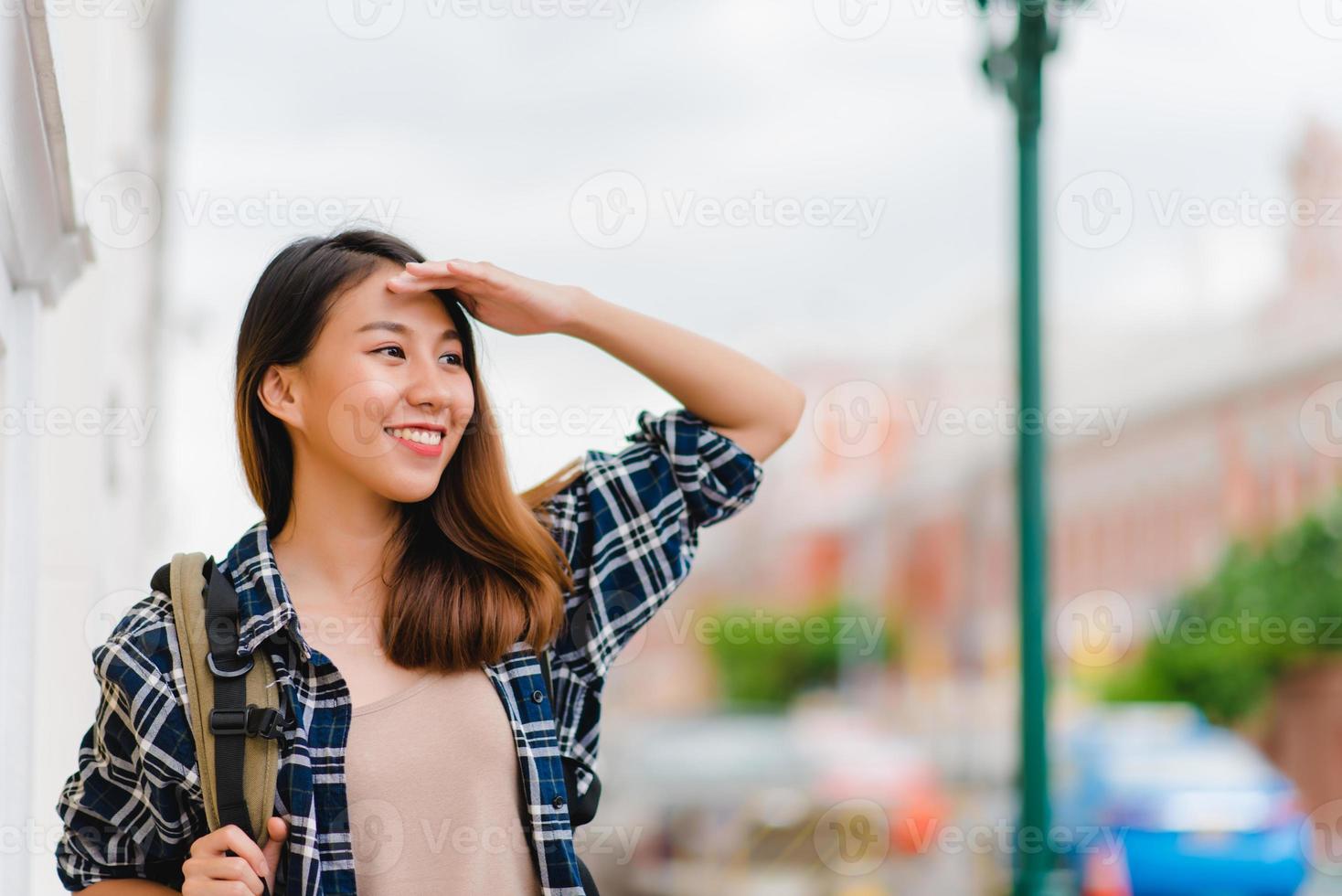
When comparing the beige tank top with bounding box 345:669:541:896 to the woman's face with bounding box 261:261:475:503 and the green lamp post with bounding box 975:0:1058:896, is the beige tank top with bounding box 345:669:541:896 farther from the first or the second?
the green lamp post with bounding box 975:0:1058:896

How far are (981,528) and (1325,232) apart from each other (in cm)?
968

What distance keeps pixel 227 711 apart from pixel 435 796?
23 centimetres

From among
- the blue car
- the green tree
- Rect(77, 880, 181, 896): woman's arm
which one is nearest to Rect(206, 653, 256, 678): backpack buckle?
Rect(77, 880, 181, 896): woman's arm

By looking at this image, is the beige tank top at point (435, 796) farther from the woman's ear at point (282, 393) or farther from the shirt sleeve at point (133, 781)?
the woman's ear at point (282, 393)

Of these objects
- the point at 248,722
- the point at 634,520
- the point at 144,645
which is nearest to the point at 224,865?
the point at 248,722

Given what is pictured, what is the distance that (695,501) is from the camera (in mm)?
1567

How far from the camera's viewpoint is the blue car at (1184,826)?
803 cm

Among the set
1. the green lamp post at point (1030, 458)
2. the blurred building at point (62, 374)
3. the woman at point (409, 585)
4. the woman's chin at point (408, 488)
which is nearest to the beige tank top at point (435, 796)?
the woman at point (409, 585)

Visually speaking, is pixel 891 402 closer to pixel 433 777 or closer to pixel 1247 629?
pixel 1247 629

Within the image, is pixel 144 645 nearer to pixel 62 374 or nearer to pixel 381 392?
pixel 381 392

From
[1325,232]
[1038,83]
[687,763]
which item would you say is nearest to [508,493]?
[1038,83]

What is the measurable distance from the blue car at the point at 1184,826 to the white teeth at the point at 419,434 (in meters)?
6.94

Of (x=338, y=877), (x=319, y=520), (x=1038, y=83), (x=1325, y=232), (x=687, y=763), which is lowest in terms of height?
(x=687, y=763)

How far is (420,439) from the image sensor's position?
1.42 m
